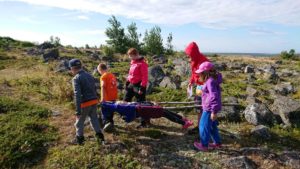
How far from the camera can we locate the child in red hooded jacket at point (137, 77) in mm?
8883

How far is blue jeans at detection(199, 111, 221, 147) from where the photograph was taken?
300 inches

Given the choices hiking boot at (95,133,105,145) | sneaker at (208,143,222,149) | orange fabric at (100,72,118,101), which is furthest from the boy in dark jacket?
sneaker at (208,143,222,149)

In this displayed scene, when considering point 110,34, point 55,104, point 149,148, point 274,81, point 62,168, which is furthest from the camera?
point 110,34

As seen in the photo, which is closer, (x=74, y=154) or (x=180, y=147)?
(x=74, y=154)

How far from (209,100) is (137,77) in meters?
2.47

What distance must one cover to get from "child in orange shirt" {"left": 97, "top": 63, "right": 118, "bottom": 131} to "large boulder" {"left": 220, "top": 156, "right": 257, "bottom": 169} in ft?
10.6

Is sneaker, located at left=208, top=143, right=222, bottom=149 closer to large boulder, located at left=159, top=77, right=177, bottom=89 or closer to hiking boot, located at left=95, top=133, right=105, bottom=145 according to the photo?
hiking boot, located at left=95, top=133, right=105, bottom=145

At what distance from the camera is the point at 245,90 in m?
16.2

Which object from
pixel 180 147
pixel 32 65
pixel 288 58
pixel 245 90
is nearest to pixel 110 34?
pixel 32 65

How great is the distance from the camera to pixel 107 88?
29.1 ft

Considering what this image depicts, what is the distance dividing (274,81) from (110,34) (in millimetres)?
30710

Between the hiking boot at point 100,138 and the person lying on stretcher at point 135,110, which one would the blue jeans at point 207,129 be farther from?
the hiking boot at point 100,138

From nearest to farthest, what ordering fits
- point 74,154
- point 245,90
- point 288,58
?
point 74,154 < point 245,90 < point 288,58

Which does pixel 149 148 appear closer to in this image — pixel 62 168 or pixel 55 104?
pixel 62 168
